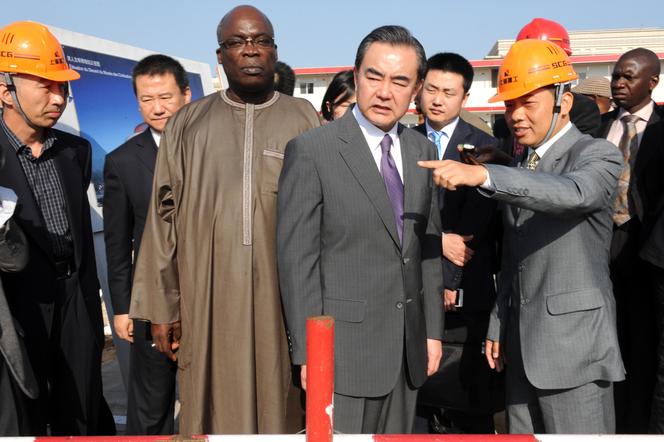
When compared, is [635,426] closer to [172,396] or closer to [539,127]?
[539,127]

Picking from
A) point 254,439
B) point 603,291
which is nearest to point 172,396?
point 254,439

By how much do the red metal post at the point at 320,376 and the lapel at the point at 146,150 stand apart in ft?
7.12

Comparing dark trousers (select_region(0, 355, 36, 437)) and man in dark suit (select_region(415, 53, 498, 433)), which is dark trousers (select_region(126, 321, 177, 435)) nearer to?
dark trousers (select_region(0, 355, 36, 437))

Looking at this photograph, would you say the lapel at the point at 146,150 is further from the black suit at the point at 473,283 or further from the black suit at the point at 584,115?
the black suit at the point at 584,115

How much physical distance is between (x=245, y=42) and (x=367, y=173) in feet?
2.55

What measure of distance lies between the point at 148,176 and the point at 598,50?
49230mm

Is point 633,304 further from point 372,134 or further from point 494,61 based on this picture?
point 494,61

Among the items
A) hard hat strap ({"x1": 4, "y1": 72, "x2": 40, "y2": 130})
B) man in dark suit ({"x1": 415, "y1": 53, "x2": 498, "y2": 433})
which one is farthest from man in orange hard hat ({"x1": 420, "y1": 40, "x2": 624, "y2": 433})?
hard hat strap ({"x1": 4, "y1": 72, "x2": 40, "y2": 130})

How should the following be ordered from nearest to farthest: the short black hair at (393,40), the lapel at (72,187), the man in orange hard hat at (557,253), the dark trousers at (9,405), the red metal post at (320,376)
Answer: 1. the red metal post at (320,376)
2. the man in orange hard hat at (557,253)
3. the short black hair at (393,40)
4. the dark trousers at (9,405)
5. the lapel at (72,187)

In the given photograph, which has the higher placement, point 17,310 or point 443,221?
point 443,221

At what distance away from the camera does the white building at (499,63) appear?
34.1 m

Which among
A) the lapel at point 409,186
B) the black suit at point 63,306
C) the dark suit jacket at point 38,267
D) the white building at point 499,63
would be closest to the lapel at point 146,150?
the black suit at point 63,306

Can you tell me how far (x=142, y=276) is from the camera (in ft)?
8.90

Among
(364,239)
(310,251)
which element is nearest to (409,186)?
(364,239)
